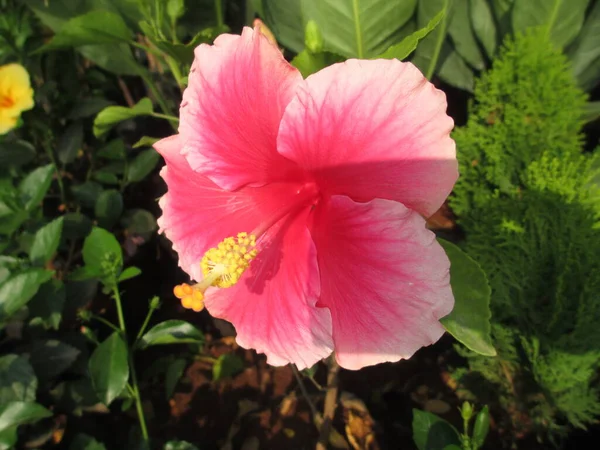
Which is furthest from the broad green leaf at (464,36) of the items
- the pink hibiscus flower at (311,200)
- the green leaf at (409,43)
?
the pink hibiscus flower at (311,200)

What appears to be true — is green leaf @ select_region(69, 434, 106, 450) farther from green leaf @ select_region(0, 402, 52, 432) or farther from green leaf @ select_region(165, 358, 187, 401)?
green leaf @ select_region(165, 358, 187, 401)

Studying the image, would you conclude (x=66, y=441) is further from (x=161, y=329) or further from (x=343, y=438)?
(x=343, y=438)

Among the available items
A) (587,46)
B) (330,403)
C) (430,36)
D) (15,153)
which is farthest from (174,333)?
(587,46)

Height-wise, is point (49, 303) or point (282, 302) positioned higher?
point (282, 302)

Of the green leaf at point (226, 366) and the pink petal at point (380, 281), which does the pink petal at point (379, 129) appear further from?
the green leaf at point (226, 366)

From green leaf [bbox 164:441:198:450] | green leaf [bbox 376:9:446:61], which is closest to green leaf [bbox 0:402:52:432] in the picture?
green leaf [bbox 164:441:198:450]

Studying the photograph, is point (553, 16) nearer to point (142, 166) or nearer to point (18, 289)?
point (142, 166)
